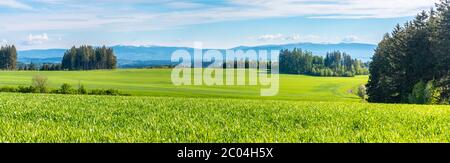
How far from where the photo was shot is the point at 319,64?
177 m

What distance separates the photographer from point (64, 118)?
1434 cm

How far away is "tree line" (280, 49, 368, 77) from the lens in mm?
168250

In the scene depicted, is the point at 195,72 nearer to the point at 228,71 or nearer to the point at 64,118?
the point at 228,71

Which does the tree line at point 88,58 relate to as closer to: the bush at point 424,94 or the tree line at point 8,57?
the tree line at point 8,57

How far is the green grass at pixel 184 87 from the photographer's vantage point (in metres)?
101

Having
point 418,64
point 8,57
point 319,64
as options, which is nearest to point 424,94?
point 418,64

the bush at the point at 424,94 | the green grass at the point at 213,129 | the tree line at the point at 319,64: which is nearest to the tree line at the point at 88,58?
the tree line at the point at 319,64

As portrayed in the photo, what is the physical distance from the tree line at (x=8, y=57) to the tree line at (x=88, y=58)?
2207 centimetres

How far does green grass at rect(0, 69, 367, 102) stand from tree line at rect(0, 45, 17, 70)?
50.7 metres

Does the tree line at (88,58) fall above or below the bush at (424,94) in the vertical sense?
above

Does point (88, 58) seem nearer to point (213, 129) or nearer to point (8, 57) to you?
point (8, 57)
